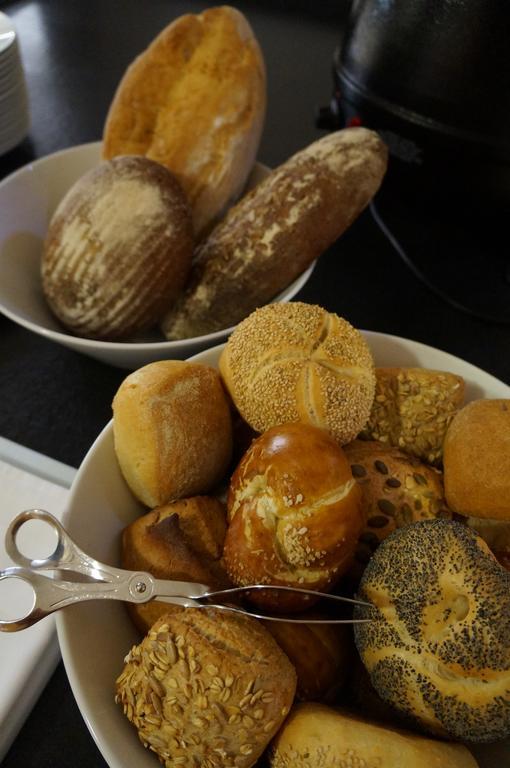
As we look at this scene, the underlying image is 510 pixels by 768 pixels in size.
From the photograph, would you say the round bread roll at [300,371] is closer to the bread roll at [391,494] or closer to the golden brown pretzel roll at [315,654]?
the bread roll at [391,494]

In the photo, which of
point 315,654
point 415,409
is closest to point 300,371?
point 415,409

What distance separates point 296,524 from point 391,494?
0.36 feet

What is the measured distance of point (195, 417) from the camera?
1.77ft

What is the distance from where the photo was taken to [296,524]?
0.45 m

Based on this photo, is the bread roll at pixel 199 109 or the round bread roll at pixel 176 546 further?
the bread roll at pixel 199 109

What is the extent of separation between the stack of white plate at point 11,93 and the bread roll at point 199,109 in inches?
10.2

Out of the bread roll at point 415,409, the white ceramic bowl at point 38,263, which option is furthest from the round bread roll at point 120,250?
the bread roll at point 415,409

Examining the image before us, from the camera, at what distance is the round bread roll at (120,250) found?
0.72 meters

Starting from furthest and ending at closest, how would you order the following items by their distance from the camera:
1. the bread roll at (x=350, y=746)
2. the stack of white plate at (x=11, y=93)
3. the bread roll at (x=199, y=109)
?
the stack of white plate at (x=11, y=93)
the bread roll at (x=199, y=109)
the bread roll at (x=350, y=746)

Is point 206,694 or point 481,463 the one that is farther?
point 481,463

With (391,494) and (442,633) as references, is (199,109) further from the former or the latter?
(442,633)

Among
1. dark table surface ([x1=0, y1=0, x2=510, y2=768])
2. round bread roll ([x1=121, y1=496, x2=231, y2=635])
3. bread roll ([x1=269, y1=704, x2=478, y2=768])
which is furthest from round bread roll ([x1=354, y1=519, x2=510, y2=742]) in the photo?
dark table surface ([x1=0, y1=0, x2=510, y2=768])

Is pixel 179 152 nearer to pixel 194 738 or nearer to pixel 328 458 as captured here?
pixel 328 458

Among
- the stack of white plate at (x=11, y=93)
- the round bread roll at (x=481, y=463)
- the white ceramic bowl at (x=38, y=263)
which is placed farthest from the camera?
the stack of white plate at (x=11, y=93)
